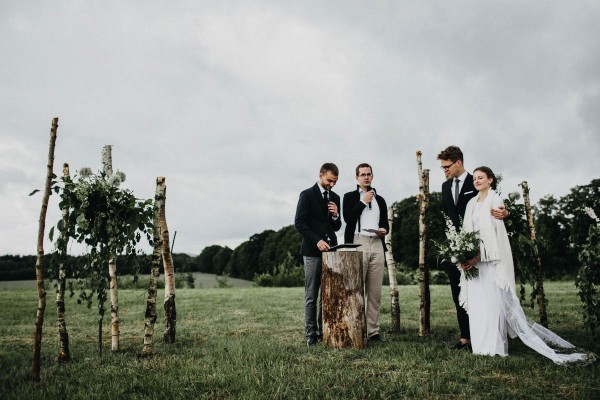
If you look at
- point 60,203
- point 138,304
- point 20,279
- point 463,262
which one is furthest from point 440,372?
point 20,279

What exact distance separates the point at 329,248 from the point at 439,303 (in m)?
7.26

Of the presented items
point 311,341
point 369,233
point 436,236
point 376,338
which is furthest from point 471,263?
point 436,236

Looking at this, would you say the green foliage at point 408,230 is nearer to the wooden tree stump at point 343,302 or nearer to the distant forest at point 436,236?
the distant forest at point 436,236

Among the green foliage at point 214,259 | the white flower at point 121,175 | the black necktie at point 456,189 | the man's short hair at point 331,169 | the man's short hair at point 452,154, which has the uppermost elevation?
the man's short hair at point 452,154

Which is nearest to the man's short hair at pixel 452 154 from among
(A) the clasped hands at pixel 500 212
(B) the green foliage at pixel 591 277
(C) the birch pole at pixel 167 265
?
(A) the clasped hands at pixel 500 212

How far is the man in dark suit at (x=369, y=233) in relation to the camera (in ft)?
22.2

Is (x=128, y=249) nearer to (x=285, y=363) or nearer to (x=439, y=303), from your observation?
(x=285, y=363)

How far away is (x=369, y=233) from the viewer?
6.88m

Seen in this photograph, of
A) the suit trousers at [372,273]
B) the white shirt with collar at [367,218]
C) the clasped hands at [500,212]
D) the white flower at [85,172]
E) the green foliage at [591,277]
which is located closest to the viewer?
the green foliage at [591,277]

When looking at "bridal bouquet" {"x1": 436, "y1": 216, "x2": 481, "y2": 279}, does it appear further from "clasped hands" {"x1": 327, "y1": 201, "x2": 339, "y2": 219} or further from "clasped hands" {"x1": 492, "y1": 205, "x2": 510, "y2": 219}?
"clasped hands" {"x1": 327, "y1": 201, "x2": 339, "y2": 219}

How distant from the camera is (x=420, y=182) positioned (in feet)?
24.0

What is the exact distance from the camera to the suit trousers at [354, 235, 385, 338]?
6.77 meters

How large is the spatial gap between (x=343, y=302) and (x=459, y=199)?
2.29 meters

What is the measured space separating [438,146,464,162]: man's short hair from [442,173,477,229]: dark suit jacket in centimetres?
32
